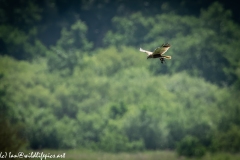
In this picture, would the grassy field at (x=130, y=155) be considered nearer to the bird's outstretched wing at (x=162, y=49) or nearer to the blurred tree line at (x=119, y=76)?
the blurred tree line at (x=119, y=76)

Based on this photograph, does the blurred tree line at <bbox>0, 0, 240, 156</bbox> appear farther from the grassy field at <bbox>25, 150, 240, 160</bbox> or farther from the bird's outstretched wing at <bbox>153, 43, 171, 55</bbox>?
the bird's outstretched wing at <bbox>153, 43, 171, 55</bbox>

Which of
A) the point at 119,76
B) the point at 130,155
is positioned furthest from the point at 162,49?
the point at 119,76

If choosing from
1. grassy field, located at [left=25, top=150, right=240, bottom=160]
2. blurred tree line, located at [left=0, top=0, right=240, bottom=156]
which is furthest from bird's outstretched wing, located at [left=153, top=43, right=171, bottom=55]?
grassy field, located at [left=25, top=150, right=240, bottom=160]

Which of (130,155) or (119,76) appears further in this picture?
(119,76)

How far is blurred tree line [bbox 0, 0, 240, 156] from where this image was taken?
36.5 m

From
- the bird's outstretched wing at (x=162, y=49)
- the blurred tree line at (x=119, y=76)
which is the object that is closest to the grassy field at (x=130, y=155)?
the blurred tree line at (x=119, y=76)

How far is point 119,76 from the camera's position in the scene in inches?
1908

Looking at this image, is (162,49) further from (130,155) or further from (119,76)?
(119,76)

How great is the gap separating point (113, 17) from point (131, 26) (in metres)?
2.39

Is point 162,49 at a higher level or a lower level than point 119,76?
lower

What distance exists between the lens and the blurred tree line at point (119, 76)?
1438 inches

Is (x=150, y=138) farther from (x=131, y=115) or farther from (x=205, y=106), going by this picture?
(x=205, y=106)

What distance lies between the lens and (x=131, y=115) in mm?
38156

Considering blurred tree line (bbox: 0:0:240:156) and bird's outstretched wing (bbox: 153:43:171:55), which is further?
blurred tree line (bbox: 0:0:240:156)
